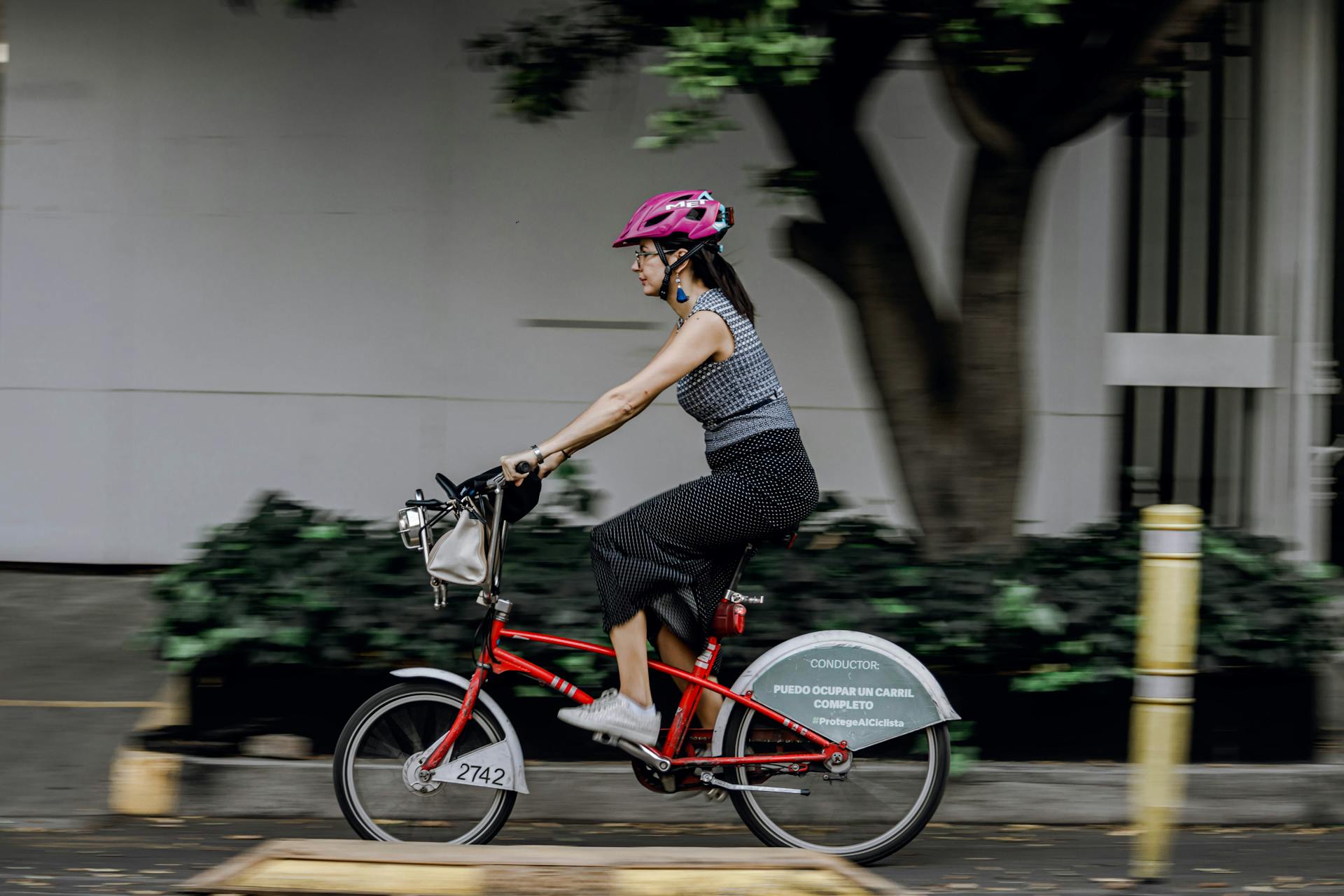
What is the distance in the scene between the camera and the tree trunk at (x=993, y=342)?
18.7 ft

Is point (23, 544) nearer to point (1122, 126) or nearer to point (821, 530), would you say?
point (821, 530)

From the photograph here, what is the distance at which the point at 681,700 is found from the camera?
4.46 meters

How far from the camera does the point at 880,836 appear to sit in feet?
14.6

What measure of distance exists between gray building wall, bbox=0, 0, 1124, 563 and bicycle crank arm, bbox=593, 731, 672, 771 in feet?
14.5

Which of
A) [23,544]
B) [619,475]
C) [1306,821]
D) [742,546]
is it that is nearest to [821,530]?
[742,546]

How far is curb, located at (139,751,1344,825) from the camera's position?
5047 mm

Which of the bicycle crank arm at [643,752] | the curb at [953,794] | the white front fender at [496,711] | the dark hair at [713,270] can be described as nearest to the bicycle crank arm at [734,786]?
the bicycle crank arm at [643,752]

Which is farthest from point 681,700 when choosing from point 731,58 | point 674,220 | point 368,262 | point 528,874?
point 368,262

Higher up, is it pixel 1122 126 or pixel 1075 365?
pixel 1122 126

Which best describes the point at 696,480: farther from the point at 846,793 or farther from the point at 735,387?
the point at 846,793

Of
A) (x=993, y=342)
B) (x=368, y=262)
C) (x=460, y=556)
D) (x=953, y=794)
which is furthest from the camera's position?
(x=368, y=262)

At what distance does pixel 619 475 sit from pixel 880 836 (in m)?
4.54

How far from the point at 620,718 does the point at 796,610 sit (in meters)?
1.12

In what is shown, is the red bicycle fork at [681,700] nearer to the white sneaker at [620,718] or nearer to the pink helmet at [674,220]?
the white sneaker at [620,718]
